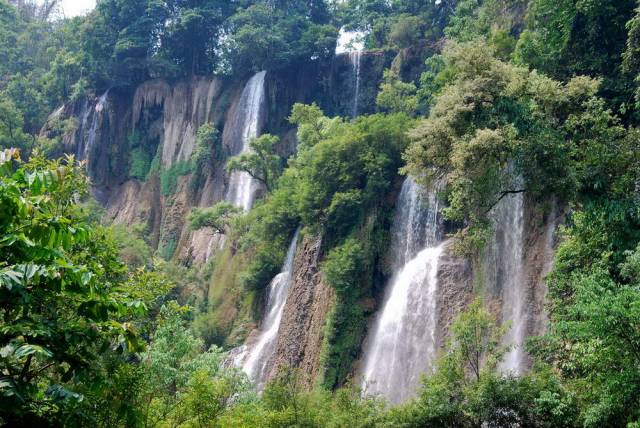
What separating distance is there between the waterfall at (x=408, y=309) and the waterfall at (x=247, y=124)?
17.7m

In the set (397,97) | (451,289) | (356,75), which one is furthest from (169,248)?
(451,289)

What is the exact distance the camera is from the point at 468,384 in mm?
12570

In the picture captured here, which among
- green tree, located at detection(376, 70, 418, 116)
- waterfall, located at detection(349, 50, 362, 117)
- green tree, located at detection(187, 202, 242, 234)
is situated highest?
waterfall, located at detection(349, 50, 362, 117)

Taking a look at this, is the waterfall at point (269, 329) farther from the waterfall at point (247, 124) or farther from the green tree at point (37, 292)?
the green tree at point (37, 292)

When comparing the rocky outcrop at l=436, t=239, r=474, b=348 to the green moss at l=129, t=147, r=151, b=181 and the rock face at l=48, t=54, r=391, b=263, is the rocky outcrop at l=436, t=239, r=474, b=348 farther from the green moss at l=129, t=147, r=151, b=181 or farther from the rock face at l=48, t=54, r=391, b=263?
the green moss at l=129, t=147, r=151, b=181

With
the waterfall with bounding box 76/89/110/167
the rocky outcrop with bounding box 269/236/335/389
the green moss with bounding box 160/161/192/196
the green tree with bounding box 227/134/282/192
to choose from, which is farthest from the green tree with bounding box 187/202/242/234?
the waterfall with bounding box 76/89/110/167

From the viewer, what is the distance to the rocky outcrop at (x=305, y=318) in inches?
959

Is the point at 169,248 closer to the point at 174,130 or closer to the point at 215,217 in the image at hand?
the point at 215,217

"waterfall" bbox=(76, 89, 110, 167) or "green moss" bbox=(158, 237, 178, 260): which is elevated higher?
"waterfall" bbox=(76, 89, 110, 167)

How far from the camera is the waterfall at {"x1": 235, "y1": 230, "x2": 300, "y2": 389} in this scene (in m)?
26.3

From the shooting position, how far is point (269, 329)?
92.9 ft

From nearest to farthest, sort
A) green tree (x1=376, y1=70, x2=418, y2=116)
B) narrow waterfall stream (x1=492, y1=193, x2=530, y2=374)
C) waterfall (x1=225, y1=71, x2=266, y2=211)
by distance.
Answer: narrow waterfall stream (x1=492, y1=193, x2=530, y2=374)
green tree (x1=376, y1=70, x2=418, y2=116)
waterfall (x1=225, y1=71, x2=266, y2=211)

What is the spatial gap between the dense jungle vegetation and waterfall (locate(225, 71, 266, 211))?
169 inches

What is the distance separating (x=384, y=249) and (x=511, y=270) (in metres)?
6.94
